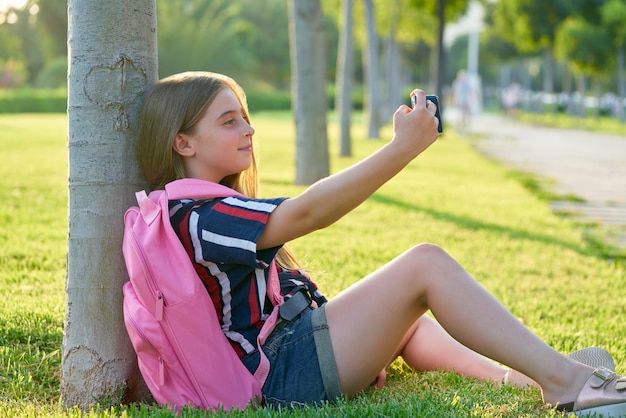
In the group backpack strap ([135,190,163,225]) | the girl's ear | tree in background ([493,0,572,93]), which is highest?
tree in background ([493,0,572,93])

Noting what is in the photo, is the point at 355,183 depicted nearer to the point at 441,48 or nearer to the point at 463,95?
the point at 441,48

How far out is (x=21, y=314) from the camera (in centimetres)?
356

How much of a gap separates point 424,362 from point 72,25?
1.77 meters

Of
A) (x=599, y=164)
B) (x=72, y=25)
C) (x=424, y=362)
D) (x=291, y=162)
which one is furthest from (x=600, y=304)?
(x=599, y=164)

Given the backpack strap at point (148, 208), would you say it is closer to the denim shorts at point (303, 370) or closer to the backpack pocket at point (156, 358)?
the backpack pocket at point (156, 358)

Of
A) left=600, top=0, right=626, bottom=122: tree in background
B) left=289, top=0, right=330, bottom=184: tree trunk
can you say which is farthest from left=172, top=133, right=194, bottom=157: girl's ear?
left=600, top=0, right=626, bottom=122: tree in background

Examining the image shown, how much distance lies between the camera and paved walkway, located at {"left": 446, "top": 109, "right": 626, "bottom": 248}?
8719 mm

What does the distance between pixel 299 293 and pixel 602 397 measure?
1.02m

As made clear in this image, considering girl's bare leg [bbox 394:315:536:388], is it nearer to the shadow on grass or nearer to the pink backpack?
the pink backpack

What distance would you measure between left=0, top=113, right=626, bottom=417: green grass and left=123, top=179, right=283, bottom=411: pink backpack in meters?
0.12

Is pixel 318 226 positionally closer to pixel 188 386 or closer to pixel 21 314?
pixel 188 386

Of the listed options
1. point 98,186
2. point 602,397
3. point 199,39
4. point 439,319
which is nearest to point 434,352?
point 439,319

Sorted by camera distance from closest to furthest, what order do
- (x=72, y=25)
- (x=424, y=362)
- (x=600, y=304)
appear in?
(x=72, y=25)
(x=424, y=362)
(x=600, y=304)

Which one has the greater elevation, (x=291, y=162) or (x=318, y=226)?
(x=318, y=226)
